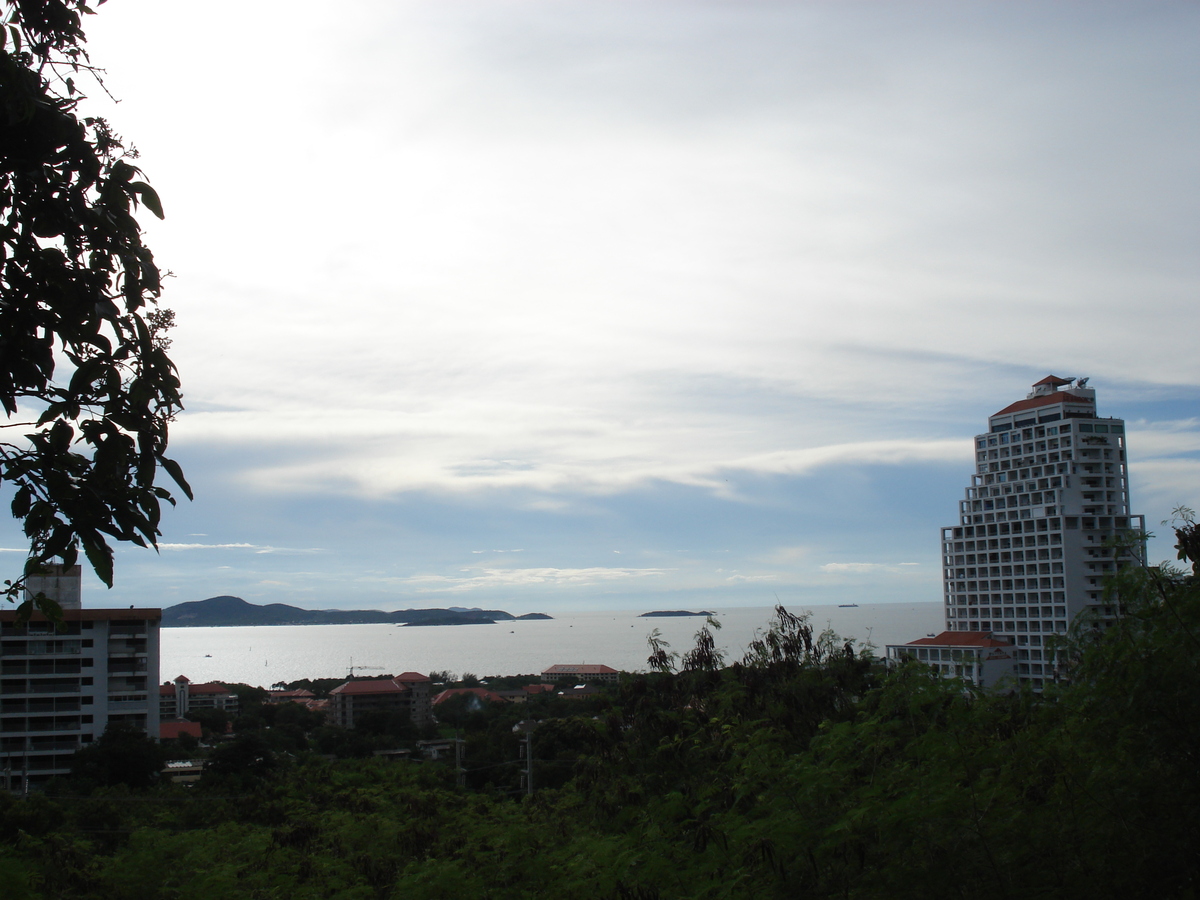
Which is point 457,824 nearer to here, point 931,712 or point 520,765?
point 931,712

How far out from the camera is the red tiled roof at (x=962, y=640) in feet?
158

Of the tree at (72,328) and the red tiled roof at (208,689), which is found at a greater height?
the tree at (72,328)

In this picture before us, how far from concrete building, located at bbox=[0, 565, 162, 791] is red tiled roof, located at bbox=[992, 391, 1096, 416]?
48.7 metres

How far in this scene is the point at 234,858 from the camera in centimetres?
815

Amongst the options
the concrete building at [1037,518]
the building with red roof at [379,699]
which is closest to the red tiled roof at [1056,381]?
the concrete building at [1037,518]

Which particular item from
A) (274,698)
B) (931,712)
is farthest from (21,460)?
(274,698)

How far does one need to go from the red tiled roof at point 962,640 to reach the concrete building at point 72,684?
3861cm

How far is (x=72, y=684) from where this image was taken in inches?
1409

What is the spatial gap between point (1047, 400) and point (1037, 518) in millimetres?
7233

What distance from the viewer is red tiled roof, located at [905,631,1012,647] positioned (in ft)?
158

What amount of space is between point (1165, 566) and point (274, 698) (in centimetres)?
7059

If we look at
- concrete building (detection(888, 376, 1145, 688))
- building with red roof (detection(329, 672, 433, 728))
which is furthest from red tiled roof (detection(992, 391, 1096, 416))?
building with red roof (detection(329, 672, 433, 728))

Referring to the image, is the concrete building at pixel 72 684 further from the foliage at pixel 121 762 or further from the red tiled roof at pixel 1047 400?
the red tiled roof at pixel 1047 400

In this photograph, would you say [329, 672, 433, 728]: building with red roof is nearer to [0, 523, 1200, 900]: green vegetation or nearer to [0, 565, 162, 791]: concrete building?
[0, 565, 162, 791]: concrete building
